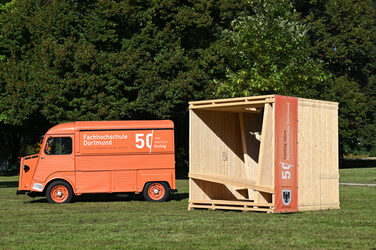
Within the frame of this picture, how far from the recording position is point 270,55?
2969 centimetres

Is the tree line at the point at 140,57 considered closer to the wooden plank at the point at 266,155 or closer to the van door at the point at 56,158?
the van door at the point at 56,158

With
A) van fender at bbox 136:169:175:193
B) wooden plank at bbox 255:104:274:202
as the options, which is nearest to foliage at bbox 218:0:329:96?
van fender at bbox 136:169:175:193

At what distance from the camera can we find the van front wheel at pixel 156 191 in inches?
775

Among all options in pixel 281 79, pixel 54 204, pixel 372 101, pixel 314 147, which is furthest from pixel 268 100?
pixel 372 101

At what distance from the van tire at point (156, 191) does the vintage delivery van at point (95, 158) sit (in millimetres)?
44

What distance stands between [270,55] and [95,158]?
13.2m

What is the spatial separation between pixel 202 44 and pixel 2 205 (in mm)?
18801

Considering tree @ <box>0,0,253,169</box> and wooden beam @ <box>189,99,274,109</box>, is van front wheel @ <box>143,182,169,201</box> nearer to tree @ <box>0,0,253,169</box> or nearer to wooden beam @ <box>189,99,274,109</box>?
wooden beam @ <box>189,99,274,109</box>

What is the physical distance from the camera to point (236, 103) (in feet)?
50.1

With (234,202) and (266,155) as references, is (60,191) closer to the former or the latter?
(234,202)

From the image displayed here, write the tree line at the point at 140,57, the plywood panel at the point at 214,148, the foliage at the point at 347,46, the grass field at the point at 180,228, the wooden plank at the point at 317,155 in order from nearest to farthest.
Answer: the grass field at the point at 180,228 → the wooden plank at the point at 317,155 → the plywood panel at the point at 214,148 → the tree line at the point at 140,57 → the foliage at the point at 347,46

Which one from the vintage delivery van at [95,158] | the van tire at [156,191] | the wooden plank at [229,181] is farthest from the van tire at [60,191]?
the wooden plank at [229,181]

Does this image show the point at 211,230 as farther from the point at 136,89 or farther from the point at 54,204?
the point at 136,89

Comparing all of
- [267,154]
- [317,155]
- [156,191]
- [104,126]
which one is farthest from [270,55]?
[267,154]
